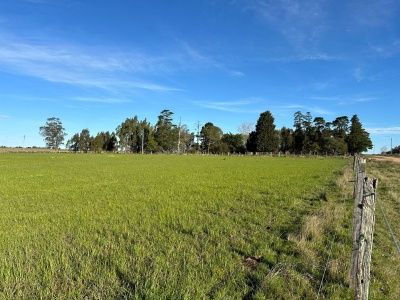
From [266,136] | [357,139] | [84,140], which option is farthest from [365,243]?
[84,140]

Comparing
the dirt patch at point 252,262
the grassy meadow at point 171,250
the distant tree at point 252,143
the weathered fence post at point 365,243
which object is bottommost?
the dirt patch at point 252,262

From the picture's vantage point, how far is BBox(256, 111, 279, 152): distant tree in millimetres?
86375

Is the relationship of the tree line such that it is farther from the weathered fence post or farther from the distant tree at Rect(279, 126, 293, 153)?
the weathered fence post

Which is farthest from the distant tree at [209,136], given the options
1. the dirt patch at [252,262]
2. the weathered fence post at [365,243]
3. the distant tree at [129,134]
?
the weathered fence post at [365,243]

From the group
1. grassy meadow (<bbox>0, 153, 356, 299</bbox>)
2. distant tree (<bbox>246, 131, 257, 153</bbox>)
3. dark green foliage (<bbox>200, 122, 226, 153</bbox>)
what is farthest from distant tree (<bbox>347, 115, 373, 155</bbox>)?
grassy meadow (<bbox>0, 153, 356, 299</bbox>)

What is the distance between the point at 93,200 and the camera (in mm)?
10906

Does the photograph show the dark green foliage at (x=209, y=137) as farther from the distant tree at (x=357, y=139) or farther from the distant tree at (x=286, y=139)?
the distant tree at (x=357, y=139)

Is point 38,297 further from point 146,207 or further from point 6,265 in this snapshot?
point 146,207

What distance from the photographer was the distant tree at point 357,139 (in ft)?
281

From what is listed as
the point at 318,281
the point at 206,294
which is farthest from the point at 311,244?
the point at 206,294

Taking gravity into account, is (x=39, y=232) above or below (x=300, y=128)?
below

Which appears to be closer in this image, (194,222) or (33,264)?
(33,264)

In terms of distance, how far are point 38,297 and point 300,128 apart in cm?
9528

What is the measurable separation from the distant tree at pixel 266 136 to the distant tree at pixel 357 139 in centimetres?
2357
